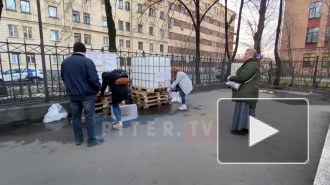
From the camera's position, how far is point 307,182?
2.50 meters

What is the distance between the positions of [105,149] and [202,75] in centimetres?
843

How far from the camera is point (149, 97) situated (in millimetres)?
6293

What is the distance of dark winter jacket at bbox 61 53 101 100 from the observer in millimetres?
3244

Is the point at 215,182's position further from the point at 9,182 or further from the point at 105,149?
the point at 9,182

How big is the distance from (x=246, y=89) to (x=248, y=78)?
246 mm

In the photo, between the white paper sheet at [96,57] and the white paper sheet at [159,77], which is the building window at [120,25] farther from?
the white paper sheet at [96,57]

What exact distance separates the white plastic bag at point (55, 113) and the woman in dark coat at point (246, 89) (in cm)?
→ 447

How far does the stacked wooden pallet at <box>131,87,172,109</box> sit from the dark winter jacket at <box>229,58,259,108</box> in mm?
3049

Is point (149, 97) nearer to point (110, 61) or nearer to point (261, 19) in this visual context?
point (110, 61)

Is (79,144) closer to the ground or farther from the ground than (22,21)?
closer to the ground

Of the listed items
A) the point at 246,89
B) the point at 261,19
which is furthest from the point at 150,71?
the point at 261,19

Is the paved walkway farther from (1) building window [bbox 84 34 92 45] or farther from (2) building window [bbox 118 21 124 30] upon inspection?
(2) building window [bbox 118 21 124 30]

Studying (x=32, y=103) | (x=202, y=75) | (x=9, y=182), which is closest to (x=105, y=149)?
(x=9, y=182)
